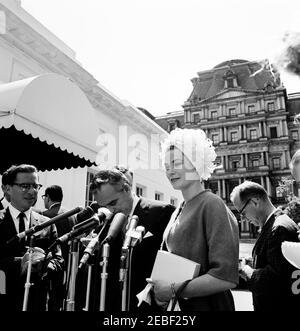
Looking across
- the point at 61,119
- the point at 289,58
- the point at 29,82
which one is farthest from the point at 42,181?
the point at 289,58

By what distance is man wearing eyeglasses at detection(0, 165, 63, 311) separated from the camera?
2564mm

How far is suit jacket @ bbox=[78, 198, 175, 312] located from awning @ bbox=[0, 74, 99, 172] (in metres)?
2.70

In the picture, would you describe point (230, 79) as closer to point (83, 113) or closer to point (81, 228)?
point (83, 113)

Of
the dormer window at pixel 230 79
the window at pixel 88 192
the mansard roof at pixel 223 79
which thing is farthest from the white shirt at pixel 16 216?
the dormer window at pixel 230 79

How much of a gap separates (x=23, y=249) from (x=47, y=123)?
2624 mm

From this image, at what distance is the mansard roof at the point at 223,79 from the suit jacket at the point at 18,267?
4390 cm

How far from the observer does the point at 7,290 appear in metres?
2.73

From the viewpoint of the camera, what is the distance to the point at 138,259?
8.12ft

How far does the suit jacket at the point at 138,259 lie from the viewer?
8.03 feet

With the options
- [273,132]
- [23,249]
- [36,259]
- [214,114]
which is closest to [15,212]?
[23,249]

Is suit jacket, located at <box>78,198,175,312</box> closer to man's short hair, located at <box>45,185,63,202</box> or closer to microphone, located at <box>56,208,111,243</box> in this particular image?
microphone, located at <box>56,208,111,243</box>

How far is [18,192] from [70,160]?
3.30m

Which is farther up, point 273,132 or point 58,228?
point 273,132

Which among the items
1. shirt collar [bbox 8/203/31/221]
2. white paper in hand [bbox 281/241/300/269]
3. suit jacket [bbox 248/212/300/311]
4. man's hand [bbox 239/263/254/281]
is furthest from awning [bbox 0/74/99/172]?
white paper in hand [bbox 281/241/300/269]
